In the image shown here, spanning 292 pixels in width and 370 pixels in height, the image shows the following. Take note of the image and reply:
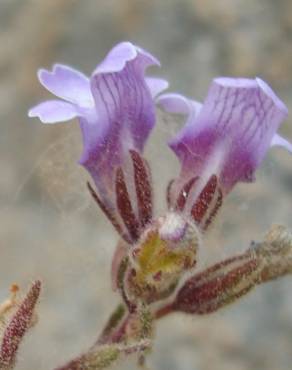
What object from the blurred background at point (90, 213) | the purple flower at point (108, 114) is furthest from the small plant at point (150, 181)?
the blurred background at point (90, 213)

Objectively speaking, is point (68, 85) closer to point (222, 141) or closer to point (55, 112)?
point (55, 112)

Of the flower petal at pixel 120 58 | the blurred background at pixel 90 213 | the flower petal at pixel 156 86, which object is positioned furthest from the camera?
the blurred background at pixel 90 213

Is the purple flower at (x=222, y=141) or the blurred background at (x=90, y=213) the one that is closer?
the purple flower at (x=222, y=141)

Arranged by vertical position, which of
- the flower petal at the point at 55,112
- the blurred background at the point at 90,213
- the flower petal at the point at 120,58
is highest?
the flower petal at the point at 120,58

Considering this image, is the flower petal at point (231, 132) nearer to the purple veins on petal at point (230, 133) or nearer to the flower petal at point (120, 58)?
the purple veins on petal at point (230, 133)

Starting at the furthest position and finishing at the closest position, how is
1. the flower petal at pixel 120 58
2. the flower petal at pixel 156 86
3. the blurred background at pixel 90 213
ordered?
1. the blurred background at pixel 90 213
2. the flower petal at pixel 156 86
3. the flower petal at pixel 120 58

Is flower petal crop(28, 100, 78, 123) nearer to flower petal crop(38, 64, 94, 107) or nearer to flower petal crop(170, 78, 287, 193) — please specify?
flower petal crop(38, 64, 94, 107)

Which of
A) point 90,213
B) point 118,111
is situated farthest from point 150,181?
point 90,213
